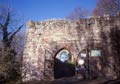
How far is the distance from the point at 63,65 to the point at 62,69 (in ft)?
1.53

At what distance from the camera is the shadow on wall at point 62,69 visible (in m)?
17.5

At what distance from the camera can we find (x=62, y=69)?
18250mm

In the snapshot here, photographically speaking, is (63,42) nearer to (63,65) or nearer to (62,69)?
(63,65)

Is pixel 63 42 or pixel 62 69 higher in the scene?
pixel 63 42

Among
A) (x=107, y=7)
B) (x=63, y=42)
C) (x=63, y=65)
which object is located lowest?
(x=63, y=65)

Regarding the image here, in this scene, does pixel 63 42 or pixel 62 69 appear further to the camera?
pixel 62 69

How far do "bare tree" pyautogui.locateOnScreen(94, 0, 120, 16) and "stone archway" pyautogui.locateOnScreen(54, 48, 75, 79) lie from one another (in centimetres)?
1120

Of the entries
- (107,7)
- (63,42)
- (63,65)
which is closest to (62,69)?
(63,65)

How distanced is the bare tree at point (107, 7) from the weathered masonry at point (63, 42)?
10.6 meters

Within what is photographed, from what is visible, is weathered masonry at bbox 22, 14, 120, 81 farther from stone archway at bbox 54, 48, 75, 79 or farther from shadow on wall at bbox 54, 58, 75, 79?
shadow on wall at bbox 54, 58, 75, 79

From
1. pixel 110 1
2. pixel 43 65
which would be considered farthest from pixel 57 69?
pixel 110 1

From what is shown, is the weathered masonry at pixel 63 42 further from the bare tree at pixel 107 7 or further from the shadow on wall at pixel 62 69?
the bare tree at pixel 107 7

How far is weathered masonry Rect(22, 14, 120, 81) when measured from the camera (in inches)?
640

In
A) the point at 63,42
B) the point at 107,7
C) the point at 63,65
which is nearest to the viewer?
the point at 63,42
